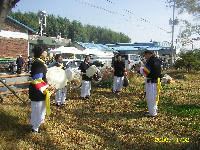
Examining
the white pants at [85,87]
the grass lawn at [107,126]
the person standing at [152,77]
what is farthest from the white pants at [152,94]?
the white pants at [85,87]

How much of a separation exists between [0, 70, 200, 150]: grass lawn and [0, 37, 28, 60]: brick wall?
15452 mm

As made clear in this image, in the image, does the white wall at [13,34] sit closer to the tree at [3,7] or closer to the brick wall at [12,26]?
the brick wall at [12,26]

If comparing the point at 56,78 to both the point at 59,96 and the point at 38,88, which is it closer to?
the point at 38,88

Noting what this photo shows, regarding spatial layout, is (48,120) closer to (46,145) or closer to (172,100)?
(46,145)

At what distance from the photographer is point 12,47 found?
22.2 metres

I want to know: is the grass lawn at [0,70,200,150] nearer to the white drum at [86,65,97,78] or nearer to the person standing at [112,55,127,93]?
the white drum at [86,65,97,78]

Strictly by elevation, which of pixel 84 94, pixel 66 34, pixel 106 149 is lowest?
pixel 106 149

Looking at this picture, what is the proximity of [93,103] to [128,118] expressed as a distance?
7.48 ft

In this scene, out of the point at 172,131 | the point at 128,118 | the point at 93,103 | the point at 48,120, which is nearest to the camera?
the point at 172,131

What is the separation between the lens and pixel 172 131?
18.0 ft

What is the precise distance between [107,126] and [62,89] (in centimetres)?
275

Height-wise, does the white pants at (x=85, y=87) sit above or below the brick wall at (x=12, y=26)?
below

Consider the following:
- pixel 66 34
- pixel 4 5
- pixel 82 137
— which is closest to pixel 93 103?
pixel 82 137

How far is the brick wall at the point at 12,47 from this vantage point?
21495mm
